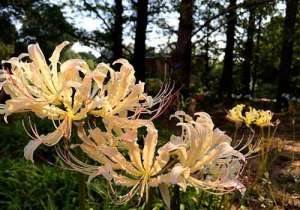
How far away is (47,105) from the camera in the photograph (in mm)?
1075

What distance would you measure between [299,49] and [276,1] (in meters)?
9.83

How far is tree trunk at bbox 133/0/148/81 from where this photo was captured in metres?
14.1

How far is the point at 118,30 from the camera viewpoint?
14672 mm

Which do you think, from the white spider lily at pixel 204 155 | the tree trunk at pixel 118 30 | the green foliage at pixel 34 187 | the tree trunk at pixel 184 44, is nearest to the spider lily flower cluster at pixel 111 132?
the white spider lily at pixel 204 155

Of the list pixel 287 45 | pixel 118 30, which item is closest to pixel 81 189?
pixel 287 45

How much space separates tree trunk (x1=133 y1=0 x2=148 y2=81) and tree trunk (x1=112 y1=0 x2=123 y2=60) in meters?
0.57

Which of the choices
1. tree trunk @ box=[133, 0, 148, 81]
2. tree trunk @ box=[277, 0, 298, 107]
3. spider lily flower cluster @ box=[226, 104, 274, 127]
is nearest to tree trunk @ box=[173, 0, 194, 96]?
tree trunk @ box=[277, 0, 298, 107]

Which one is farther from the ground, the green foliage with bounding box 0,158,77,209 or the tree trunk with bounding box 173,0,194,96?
the tree trunk with bounding box 173,0,194,96

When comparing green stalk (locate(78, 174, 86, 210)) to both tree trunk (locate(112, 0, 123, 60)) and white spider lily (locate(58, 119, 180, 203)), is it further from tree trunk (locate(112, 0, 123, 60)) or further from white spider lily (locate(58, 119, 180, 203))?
tree trunk (locate(112, 0, 123, 60))

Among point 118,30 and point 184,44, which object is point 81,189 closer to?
point 184,44

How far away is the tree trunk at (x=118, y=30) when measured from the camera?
14.5 m

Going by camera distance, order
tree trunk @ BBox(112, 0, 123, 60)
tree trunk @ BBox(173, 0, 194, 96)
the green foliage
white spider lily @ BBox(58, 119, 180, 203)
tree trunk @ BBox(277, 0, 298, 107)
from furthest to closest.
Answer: tree trunk @ BBox(112, 0, 123, 60), tree trunk @ BBox(277, 0, 298, 107), tree trunk @ BBox(173, 0, 194, 96), the green foliage, white spider lily @ BBox(58, 119, 180, 203)

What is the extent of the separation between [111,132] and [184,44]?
31.7ft

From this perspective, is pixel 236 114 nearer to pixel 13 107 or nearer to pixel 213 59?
pixel 13 107
